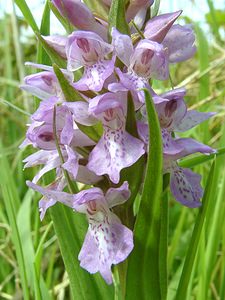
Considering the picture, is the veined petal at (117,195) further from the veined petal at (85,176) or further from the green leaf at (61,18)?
the green leaf at (61,18)

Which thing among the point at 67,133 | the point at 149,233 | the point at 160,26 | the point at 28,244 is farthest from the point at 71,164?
the point at 28,244

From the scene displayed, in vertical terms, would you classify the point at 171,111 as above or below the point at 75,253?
above

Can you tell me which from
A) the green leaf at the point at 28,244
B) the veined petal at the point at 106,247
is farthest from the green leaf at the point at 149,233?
the green leaf at the point at 28,244

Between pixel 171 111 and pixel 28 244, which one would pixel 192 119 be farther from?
pixel 28 244

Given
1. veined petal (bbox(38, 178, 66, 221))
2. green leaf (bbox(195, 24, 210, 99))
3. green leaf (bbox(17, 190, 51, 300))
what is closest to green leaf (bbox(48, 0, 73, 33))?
veined petal (bbox(38, 178, 66, 221))

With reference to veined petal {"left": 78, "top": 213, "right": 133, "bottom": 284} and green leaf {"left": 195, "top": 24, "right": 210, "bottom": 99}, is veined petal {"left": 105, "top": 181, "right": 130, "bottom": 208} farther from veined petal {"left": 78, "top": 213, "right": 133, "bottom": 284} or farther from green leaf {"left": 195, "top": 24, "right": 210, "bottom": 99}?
green leaf {"left": 195, "top": 24, "right": 210, "bottom": 99}

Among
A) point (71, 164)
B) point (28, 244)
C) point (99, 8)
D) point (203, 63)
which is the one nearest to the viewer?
point (71, 164)

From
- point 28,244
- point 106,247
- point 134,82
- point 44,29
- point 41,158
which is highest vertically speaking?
point 44,29
